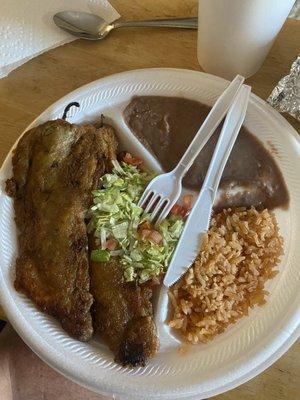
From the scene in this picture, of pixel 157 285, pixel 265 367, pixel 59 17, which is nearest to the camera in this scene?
pixel 265 367

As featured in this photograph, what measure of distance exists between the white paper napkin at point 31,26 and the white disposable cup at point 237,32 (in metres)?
0.40

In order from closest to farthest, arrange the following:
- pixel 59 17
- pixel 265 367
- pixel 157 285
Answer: pixel 265 367 < pixel 157 285 < pixel 59 17

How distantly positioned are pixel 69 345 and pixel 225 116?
0.78 m

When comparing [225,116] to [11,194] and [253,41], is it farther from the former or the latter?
[11,194]

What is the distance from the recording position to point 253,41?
5.09 feet

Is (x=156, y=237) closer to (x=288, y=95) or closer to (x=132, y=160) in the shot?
(x=132, y=160)

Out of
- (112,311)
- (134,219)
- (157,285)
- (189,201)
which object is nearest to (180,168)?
(189,201)

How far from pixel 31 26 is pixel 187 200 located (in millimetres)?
826

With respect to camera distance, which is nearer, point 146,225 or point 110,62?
point 146,225

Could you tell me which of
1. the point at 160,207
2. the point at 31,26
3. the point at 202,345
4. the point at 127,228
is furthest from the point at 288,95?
the point at 31,26

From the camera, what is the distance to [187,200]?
5.04ft

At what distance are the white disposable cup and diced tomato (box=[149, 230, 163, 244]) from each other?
59 centimetres

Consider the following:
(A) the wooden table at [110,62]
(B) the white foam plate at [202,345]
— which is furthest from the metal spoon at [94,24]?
(B) the white foam plate at [202,345]

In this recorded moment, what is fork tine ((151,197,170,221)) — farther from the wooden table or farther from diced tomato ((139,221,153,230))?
the wooden table
